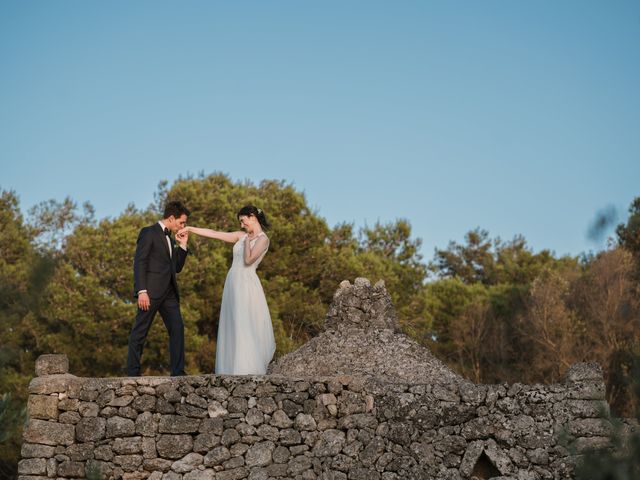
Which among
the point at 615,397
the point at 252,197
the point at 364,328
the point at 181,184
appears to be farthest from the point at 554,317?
the point at 364,328

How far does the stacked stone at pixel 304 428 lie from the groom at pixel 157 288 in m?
0.79

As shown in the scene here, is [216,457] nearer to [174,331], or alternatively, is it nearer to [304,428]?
[304,428]

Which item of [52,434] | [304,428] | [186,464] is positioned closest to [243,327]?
[304,428]

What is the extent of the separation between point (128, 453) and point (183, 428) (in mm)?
626

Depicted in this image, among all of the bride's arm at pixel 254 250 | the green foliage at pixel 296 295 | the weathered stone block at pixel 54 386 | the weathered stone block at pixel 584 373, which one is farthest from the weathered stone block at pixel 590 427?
the green foliage at pixel 296 295

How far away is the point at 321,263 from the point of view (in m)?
24.4

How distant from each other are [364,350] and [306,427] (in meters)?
1.51

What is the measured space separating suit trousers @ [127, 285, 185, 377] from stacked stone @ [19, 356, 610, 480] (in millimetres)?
604

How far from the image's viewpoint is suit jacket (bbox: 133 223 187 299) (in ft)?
33.3

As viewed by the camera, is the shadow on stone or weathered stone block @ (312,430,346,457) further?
weathered stone block @ (312,430,346,457)

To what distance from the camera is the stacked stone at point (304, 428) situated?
872 centimetres

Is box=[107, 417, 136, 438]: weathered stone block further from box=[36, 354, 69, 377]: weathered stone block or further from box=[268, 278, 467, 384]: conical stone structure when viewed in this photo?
box=[268, 278, 467, 384]: conical stone structure

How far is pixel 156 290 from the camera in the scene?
33.4 ft

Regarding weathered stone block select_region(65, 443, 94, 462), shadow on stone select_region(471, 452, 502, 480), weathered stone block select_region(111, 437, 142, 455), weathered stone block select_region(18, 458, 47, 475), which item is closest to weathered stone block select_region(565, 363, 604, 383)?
shadow on stone select_region(471, 452, 502, 480)
